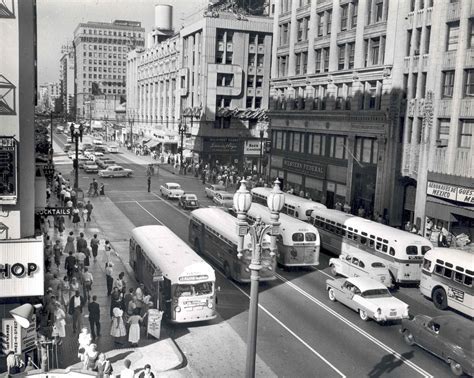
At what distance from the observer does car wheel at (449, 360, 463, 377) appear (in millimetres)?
16672

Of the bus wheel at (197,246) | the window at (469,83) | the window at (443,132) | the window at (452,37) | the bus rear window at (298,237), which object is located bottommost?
the bus wheel at (197,246)

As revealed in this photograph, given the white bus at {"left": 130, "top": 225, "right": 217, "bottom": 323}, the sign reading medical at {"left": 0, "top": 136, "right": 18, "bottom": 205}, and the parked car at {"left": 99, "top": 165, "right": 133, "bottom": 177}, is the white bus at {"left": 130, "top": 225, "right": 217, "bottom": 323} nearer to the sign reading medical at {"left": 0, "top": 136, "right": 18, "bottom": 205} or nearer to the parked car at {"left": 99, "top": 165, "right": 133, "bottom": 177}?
the sign reading medical at {"left": 0, "top": 136, "right": 18, "bottom": 205}

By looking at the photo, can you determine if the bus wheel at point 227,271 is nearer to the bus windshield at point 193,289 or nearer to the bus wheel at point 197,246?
the bus wheel at point 197,246

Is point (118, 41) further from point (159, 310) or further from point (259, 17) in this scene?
point (159, 310)

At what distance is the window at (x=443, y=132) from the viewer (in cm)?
3403

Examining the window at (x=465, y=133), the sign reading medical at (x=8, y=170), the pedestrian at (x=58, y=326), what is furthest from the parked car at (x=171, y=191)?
the sign reading medical at (x=8, y=170)

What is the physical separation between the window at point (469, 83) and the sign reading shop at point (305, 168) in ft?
56.9

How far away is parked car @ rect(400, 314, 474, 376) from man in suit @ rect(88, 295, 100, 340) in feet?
34.7

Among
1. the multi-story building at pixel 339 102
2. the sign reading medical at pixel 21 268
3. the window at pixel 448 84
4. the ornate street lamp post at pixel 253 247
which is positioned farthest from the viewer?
the multi-story building at pixel 339 102

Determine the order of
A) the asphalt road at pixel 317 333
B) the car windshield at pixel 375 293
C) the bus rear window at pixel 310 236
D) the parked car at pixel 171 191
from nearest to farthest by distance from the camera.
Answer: the asphalt road at pixel 317 333
the car windshield at pixel 375 293
the bus rear window at pixel 310 236
the parked car at pixel 171 191

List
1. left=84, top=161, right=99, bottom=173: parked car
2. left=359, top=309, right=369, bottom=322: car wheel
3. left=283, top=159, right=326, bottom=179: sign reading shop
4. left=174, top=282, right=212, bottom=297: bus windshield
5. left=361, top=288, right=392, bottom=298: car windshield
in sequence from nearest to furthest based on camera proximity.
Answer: left=174, top=282, right=212, bottom=297: bus windshield, left=359, top=309, right=369, bottom=322: car wheel, left=361, top=288, right=392, bottom=298: car windshield, left=283, top=159, right=326, bottom=179: sign reading shop, left=84, top=161, right=99, bottom=173: parked car

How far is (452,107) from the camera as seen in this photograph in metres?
33.0

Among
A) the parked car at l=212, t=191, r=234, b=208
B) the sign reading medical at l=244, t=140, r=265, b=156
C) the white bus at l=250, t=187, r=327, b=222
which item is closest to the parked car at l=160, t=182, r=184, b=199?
the parked car at l=212, t=191, r=234, b=208

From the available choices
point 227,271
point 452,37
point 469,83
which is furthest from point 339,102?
point 227,271
